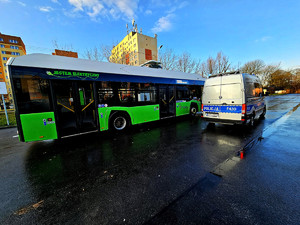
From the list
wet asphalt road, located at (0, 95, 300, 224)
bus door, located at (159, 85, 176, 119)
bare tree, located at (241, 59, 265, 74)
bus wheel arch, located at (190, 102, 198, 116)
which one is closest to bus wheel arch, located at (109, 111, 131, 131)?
wet asphalt road, located at (0, 95, 300, 224)

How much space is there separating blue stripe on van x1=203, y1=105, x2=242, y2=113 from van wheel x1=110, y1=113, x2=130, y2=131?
4250 mm

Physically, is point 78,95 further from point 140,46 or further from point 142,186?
point 140,46

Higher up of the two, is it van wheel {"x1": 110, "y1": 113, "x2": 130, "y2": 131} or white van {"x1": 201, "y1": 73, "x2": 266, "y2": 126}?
white van {"x1": 201, "y1": 73, "x2": 266, "y2": 126}

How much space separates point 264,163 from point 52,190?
193 inches

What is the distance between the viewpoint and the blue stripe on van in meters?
5.54

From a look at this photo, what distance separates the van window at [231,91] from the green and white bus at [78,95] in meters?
3.20

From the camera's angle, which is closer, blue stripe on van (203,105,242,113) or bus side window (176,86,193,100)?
blue stripe on van (203,105,242,113)

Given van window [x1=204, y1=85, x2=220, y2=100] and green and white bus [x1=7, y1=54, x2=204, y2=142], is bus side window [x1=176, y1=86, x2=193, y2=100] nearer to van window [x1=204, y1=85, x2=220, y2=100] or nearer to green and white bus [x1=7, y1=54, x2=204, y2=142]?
green and white bus [x1=7, y1=54, x2=204, y2=142]

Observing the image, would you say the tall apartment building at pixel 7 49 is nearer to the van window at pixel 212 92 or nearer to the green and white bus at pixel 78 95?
the green and white bus at pixel 78 95

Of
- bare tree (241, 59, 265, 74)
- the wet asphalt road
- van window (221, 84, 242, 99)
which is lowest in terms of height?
the wet asphalt road

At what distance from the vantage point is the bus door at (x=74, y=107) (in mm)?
4777

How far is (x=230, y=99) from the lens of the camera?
5.73 metres

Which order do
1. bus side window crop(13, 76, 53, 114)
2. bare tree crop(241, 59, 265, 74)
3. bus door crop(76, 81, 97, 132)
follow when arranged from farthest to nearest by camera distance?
bare tree crop(241, 59, 265, 74), bus door crop(76, 81, 97, 132), bus side window crop(13, 76, 53, 114)

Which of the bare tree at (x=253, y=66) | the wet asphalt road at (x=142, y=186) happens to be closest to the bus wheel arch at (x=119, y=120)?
the wet asphalt road at (x=142, y=186)
